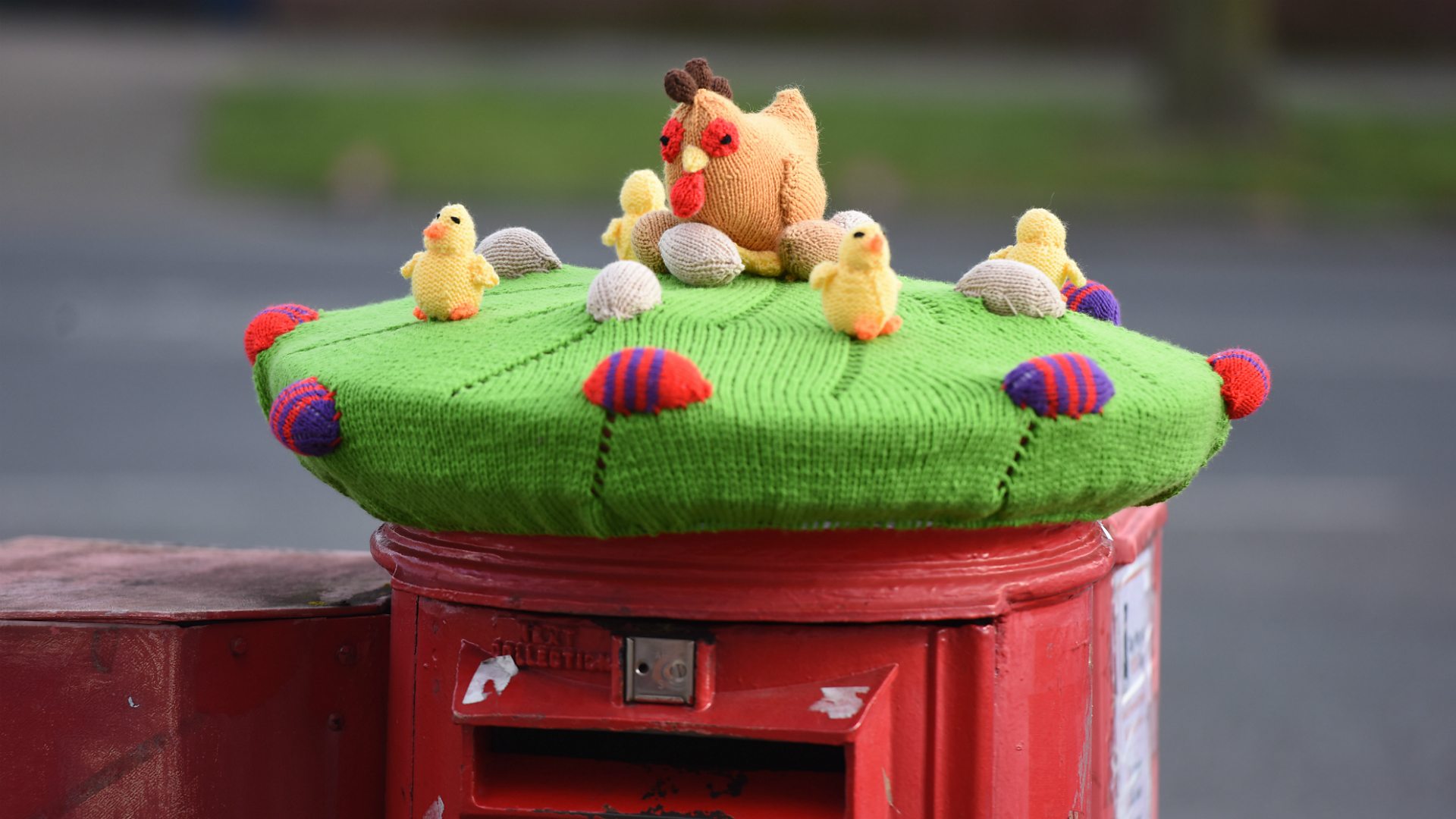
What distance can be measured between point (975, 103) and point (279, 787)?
12.9m

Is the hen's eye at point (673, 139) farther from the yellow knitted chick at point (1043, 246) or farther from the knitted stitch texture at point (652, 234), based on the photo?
the yellow knitted chick at point (1043, 246)

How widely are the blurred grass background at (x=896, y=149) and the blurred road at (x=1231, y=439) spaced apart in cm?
39

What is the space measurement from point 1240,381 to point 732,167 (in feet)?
1.81

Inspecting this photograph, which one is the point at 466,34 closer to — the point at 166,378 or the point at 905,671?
the point at 166,378

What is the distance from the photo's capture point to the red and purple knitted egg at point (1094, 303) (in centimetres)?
187

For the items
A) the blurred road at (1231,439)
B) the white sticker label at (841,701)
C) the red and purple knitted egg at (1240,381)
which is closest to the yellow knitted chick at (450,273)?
the white sticker label at (841,701)

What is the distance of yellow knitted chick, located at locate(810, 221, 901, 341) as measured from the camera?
1548mm

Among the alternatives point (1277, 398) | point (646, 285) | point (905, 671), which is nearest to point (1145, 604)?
point (905, 671)

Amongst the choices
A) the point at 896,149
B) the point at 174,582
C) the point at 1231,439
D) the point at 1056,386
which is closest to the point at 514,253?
the point at 174,582

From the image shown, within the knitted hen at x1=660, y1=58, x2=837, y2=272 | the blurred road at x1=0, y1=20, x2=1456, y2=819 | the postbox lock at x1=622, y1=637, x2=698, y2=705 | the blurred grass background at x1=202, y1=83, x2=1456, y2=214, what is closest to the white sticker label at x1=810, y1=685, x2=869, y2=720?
the postbox lock at x1=622, y1=637, x2=698, y2=705

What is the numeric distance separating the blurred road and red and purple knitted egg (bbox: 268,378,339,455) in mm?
2620

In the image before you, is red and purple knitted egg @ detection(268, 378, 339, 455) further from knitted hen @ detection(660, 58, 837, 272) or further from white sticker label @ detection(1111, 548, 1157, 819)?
white sticker label @ detection(1111, 548, 1157, 819)

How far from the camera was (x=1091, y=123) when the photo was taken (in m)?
13.2

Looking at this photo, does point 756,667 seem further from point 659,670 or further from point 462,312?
point 462,312
